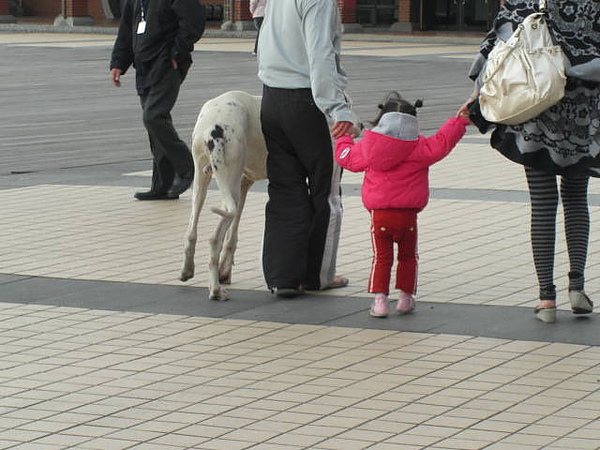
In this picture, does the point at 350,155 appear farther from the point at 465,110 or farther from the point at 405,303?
the point at 405,303

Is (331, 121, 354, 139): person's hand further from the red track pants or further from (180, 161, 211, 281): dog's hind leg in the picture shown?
(180, 161, 211, 281): dog's hind leg

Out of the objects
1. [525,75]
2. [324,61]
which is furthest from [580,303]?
[324,61]

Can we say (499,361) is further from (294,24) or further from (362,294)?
(294,24)

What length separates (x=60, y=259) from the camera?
9.27 meters

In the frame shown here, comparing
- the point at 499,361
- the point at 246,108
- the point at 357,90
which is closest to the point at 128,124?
the point at 357,90

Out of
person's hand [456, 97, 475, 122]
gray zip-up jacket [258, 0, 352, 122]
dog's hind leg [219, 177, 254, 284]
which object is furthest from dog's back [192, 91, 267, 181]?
person's hand [456, 97, 475, 122]

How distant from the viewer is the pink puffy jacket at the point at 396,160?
7.42 meters

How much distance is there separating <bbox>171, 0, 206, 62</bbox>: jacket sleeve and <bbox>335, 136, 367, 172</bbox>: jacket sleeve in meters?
4.02

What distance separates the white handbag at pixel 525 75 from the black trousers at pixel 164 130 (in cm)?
494

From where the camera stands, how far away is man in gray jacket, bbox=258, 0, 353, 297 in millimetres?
7727

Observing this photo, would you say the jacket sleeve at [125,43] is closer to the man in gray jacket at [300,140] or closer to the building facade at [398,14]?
the man in gray jacket at [300,140]

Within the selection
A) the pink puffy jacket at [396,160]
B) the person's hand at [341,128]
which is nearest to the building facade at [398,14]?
the person's hand at [341,128]

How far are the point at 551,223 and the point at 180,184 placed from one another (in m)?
5.11

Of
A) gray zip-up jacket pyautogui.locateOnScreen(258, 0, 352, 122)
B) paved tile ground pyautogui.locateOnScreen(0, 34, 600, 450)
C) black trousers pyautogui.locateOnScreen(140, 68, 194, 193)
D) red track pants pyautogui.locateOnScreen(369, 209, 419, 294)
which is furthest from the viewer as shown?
black trousers pyautogui.locateOnScreen(140, 68, 194, 193)
